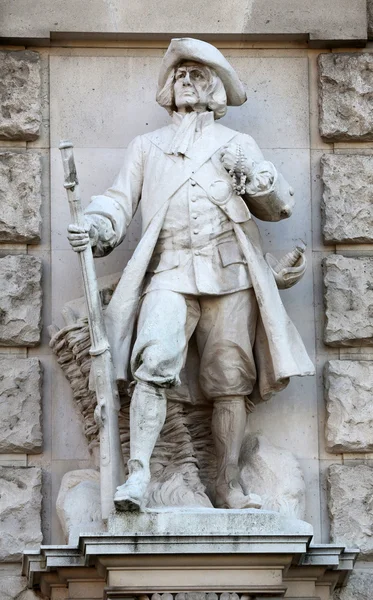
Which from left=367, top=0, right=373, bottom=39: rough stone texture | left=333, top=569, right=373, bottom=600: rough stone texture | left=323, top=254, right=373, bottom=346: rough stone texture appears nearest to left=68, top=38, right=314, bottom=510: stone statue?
left=323, top=254, right=373, bottom=346: rough stone texture

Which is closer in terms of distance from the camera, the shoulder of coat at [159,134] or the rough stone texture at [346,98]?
the shoulder of coat at [159,134]

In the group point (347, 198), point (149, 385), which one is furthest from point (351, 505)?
point (347, 198)

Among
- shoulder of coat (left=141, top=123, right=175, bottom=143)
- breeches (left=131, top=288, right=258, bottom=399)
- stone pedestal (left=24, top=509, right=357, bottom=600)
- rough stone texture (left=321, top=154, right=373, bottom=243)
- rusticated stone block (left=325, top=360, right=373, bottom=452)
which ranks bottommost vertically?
stone pedestal (left=24, top=509, right=357, bottom=600)

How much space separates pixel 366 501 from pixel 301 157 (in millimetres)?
1617

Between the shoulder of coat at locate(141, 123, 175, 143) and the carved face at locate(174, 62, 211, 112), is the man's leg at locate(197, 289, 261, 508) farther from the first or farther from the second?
the carved face at locate(174, 62, 211, 112)

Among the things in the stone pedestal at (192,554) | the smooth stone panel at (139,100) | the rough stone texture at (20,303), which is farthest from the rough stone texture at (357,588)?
the smooth stone panel at (139,100)

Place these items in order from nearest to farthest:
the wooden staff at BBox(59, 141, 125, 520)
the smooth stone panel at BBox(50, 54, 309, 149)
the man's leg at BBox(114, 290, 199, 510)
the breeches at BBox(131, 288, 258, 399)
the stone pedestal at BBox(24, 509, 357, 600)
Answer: the stone pedestal at BBox(24, 509, 357, 600) < the man's leg at BBox(114, 290, 199, 510) < the wooden staff at BBox(59, 141, 125, 520) < the breeches at BBox(131, 288, 258, 399) < the smooth stone panel at BBox(50, 54, 309, 149)

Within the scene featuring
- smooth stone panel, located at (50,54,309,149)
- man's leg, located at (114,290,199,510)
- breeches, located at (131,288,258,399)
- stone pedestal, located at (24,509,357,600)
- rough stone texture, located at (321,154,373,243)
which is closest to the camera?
stone pedestal, located at (24,509,357,600)

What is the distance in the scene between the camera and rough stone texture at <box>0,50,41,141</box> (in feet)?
30.2

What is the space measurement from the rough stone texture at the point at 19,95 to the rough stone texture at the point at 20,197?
11 centimetres

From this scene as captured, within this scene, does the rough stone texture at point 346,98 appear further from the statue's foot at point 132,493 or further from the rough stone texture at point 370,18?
the statue's foot at point 132,493

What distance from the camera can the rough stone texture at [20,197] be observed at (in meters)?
9.08

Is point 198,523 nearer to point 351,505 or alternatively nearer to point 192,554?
point 192,554

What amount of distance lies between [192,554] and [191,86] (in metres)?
2.06
